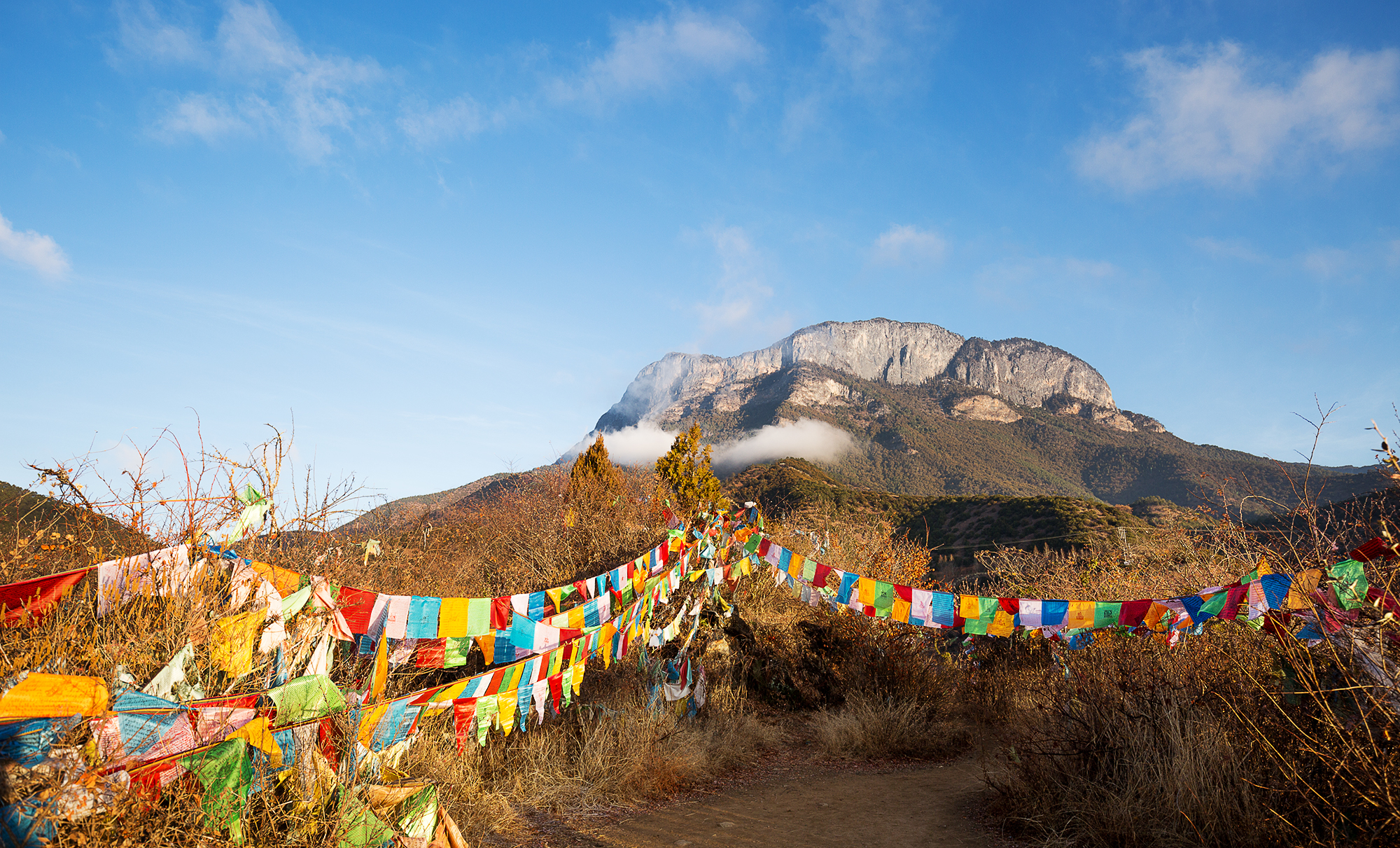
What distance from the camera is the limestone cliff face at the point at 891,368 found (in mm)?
132500

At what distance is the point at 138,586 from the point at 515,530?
35.7 feet

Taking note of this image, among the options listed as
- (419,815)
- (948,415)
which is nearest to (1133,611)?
(419,815)

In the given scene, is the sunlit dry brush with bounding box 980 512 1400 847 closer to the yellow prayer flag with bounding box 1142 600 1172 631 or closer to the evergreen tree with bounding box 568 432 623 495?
the yellow prayer flag with bounding box 1142 600 1172 631

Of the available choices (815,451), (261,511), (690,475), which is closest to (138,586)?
(261,511)

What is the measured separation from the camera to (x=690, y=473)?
2805 centimetres

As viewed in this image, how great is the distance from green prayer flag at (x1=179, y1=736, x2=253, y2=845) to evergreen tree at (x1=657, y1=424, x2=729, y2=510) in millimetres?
21961

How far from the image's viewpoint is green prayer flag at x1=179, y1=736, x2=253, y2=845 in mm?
3035

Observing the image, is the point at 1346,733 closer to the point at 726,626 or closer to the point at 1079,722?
the point at 1079,722

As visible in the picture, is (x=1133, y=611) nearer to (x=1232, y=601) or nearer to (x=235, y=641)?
(x=1232, y=601)

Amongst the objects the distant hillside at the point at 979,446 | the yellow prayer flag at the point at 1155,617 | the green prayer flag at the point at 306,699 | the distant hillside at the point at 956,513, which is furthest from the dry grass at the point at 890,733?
the distant hillside at the point at 979,446

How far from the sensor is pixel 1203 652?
602cm

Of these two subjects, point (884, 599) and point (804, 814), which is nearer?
point (804, 814)

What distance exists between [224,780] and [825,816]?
5.06 m

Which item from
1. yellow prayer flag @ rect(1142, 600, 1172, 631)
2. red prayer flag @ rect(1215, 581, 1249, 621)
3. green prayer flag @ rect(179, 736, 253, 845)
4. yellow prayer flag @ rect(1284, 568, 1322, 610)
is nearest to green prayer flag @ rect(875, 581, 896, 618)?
yellow prayer flag @ rect(1142, 600, 1172, 631)
